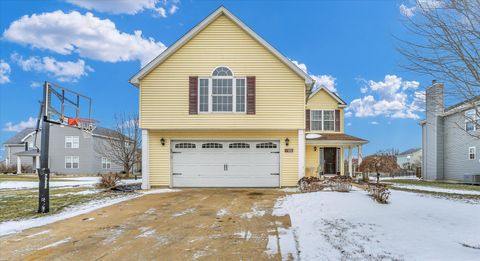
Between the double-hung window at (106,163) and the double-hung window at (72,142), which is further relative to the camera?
the double-hung window at (106,163)

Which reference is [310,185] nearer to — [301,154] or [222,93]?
[301,154]

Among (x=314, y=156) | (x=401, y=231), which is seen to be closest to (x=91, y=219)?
(x=401, y=231)

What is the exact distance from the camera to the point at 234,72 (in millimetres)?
15047

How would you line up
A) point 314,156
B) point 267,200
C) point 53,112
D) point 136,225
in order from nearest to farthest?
point 136,225, point 53,112, point 267,200, point 314,156

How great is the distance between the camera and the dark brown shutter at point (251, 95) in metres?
14.8

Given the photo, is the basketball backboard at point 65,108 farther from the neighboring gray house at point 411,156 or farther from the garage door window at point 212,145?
the neighboring gray house at point 411,156

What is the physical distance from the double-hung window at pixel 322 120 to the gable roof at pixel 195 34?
319 inches

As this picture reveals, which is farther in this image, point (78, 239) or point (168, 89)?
point (168, 89)

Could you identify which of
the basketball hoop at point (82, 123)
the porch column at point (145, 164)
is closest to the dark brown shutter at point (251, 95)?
the porch column at point (145, 164)

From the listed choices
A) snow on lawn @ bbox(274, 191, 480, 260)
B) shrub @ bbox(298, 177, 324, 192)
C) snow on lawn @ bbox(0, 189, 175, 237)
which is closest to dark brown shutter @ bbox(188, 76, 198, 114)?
snow on lawn @ bbox(0, 189, 175, 237)

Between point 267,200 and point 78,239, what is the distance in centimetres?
634

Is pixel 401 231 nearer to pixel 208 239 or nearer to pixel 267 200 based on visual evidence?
pixel 208 239

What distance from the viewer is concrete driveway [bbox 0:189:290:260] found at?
5652 millimetres

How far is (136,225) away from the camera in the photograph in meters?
7.82
